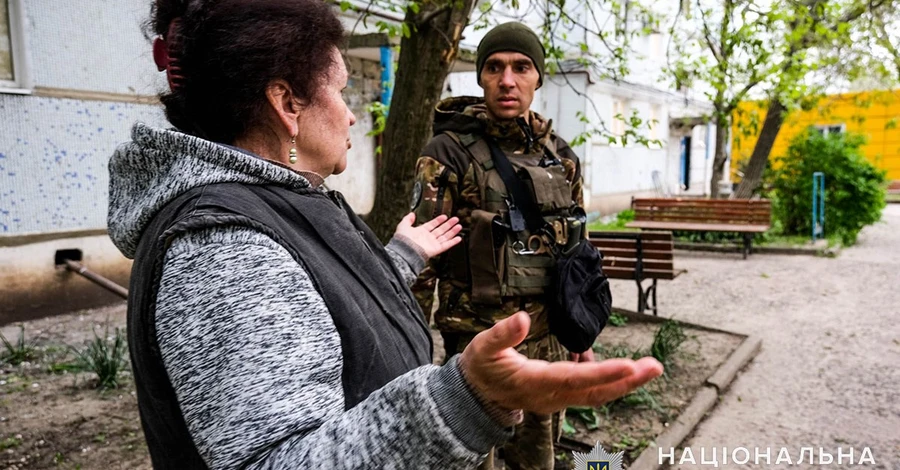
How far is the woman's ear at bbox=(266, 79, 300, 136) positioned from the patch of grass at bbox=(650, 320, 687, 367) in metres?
3.89

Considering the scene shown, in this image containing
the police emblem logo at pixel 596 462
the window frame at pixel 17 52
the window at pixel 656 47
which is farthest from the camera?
the window at pixel 656 47

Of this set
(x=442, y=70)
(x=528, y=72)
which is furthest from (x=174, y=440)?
(x=442, y=70)

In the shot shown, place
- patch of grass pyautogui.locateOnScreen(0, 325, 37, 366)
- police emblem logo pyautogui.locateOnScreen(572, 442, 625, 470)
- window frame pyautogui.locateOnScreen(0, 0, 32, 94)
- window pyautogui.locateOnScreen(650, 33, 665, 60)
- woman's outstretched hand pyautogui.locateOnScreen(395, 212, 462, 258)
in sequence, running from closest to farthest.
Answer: woman's outstretched hand pyautogui.locateOnScreen(395, 212, 462, 258) < police emblem logo pyautogui.locateOnScreen(572, 442, 625, 470) < patch of grass pyautogui.locateOnScreen(0, 325, 37, 366) < window frame pyautogui.locateOnScreen(0, 0, 32, 94) < window pyautogui.locateOnScreen(650, 33, 665, 60)

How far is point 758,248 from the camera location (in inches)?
426

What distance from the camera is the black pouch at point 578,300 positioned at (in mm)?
2600

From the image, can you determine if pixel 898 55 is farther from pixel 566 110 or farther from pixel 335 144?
pixel 335 144

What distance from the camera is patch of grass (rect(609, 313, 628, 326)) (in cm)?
610

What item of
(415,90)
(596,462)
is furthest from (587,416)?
(415,90)

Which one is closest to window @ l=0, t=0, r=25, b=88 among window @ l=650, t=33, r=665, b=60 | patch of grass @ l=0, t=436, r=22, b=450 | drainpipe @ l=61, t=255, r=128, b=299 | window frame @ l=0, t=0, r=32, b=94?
window frame @ l=0, t=0, r=32, b=94

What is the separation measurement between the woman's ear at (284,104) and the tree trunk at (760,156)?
1263cm

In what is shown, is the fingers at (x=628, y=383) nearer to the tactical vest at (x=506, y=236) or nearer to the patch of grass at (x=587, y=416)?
the tactical vest at (x=506, y=236)

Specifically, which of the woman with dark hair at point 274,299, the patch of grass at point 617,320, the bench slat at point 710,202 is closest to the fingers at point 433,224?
the woman with dark hair at point 274,299

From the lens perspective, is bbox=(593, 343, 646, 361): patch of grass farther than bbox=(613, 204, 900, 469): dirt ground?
Yes

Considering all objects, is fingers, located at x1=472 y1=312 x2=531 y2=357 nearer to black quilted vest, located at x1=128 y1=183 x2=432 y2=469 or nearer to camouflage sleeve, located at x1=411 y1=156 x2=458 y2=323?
black quilted vest, located at x1=128 y1=183 x2=432 y2=469
